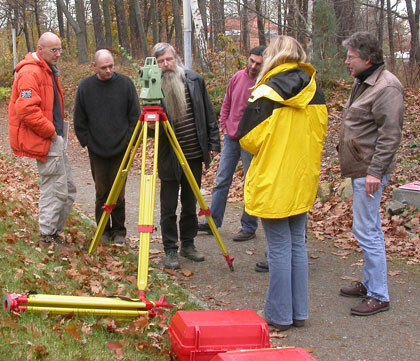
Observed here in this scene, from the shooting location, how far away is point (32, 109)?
200 inches

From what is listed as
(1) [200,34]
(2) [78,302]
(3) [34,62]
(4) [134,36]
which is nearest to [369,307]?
(2) [78,302]

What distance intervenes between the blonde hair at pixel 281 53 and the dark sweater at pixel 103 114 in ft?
7.49


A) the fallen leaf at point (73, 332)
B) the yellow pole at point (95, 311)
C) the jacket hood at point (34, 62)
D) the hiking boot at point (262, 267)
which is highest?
the jacket hood at point (34, 62)

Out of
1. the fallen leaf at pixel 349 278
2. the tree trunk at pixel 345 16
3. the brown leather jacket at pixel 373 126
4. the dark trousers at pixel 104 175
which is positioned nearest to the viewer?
the brown leather jacket at pixel 373 126

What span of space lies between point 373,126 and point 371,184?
1.58 ft

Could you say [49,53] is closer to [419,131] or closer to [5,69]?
[419,131]

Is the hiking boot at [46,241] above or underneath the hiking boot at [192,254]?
above

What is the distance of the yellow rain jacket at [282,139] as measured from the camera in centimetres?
404

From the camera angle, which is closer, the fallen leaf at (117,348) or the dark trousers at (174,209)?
the fallen leaf at (117,348)

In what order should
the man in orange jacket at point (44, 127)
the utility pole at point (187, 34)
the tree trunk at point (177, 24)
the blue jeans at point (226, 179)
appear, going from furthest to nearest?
1. the tree trunk at point (177, 24)
2. the utility pole at point (187, 34)
3. the blue jeans at point (226, 179)
4. the man in orange jacket at point (44, 127)

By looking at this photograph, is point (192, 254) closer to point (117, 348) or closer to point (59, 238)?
point (59, 238)

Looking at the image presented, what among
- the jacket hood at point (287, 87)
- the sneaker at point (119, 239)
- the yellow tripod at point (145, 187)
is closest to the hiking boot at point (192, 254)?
the yellow tripod at point (145, 187)

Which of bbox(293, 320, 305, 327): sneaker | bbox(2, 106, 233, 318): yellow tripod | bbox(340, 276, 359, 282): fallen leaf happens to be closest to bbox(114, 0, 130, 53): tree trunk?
bbox(340, 276, 359, 282): fallen leaf

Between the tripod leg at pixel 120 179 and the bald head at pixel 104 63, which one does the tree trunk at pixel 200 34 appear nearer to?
the bald head at pixel 104 63
